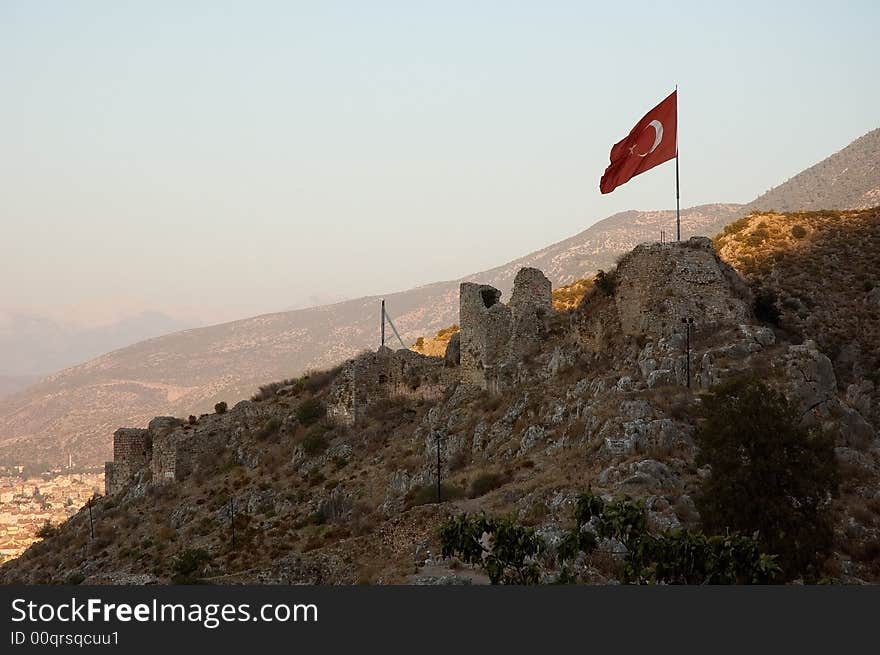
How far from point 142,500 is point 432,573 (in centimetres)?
3725

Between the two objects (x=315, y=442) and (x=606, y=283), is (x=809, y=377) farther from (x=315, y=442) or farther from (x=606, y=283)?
(x=315, y=442)

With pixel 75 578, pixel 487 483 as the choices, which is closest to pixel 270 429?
→ pixel 75 578

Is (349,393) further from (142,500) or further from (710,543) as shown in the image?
(710,543)

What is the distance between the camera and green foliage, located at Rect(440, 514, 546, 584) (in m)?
24.0

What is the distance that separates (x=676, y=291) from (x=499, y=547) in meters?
21.6

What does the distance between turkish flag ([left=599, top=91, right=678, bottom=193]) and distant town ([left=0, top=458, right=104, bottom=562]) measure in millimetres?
84806

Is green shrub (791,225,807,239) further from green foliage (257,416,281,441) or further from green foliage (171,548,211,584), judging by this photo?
green foliage (171,548,211,584)

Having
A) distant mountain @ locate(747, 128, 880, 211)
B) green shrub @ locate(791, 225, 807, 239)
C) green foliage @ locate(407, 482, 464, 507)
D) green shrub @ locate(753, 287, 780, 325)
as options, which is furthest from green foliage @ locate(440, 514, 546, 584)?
distant mountain @ locate(747, 128, 880, 211)

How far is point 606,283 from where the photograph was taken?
156 feet

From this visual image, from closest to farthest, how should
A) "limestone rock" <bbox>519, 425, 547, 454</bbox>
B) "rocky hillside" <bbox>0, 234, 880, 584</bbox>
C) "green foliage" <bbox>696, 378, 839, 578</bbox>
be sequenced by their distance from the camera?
"green foliage" <bbox>696, 378, 839, 578</bbox> → "rocky hillside" <bbox>0, 234, 880, 584</bbox> → "limestone rock" <bbox>519, 425, 547, 454</bbox>

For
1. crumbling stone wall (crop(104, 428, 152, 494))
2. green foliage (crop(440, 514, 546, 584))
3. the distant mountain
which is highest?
the distant mountain

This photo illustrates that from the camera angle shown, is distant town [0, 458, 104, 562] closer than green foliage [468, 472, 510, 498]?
No

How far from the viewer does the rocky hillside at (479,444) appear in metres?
31.8

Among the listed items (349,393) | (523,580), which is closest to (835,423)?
(523,580)
